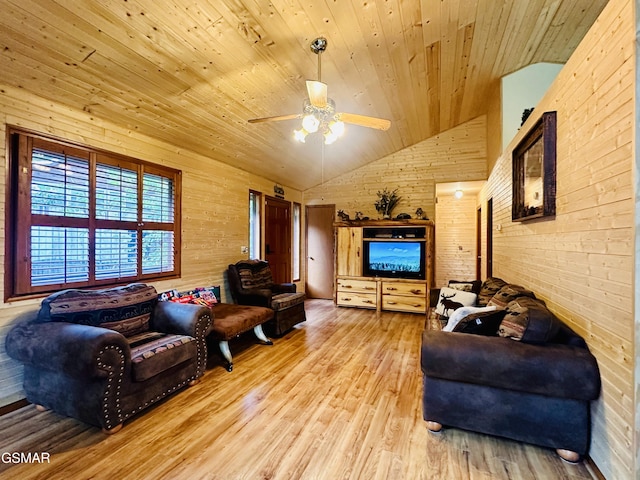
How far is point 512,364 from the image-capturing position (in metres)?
1.86

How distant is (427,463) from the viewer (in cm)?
178

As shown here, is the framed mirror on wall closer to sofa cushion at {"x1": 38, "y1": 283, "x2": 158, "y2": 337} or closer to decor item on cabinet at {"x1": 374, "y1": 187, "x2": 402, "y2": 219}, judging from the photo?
decor item on cabinet at {"x1": 374, "y1": 187, "x2": 402, "y2": 219}

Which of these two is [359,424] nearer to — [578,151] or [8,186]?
[578,151]

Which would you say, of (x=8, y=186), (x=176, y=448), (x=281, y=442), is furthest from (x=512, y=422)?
(x=8, y=186)

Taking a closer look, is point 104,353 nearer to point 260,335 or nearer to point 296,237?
point 260,335

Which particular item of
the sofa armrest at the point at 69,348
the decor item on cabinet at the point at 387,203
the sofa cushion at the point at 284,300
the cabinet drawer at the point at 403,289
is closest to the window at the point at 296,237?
the decor item on cabinet at the point at 387,203

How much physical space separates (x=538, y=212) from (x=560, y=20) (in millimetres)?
2092

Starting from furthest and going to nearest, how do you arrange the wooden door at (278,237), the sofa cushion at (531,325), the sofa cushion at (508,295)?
the wooden door at (278,237), the sofa cushion at (508,295), the sofa cushion at (531,325)

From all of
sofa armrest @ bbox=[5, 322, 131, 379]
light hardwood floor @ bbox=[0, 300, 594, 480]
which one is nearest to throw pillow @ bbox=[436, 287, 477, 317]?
light hardwood floor @ bbox=[0, 300, 594, 480]

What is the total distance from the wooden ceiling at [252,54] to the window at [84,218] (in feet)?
1.59

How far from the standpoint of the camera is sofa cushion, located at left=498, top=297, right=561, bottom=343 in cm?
192

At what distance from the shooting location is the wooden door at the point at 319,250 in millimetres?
6723

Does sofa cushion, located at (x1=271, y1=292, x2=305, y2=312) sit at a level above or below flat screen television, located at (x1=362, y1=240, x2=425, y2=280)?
below

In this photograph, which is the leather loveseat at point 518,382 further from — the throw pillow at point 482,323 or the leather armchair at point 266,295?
the leather armchair at point 266,295
